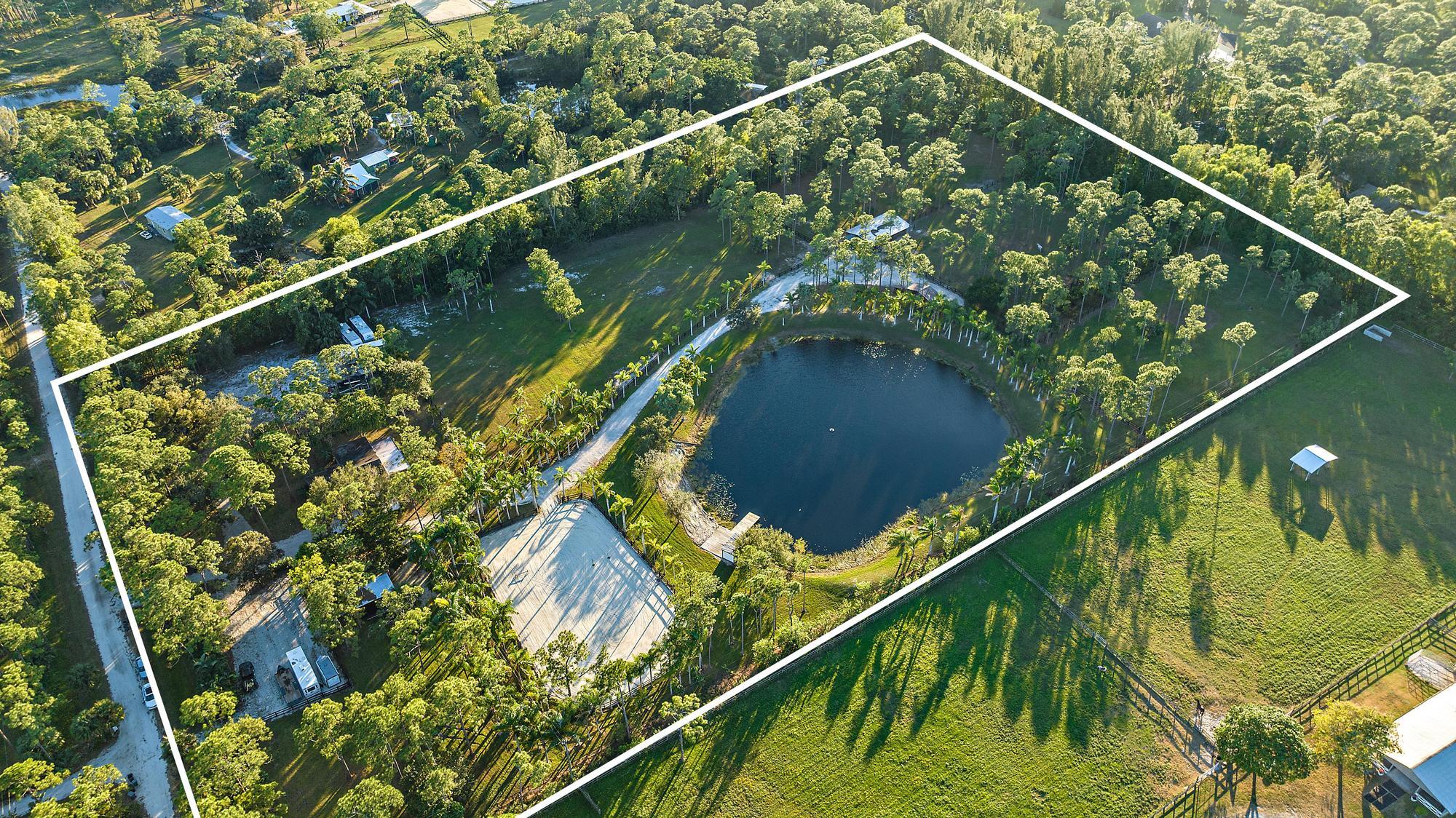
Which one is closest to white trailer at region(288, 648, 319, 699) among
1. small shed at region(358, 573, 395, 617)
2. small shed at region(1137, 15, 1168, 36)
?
small shed at region(358, 573, 395, 617)

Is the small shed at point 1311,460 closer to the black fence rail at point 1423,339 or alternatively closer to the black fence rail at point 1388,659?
the black fence rail at point 1388,659

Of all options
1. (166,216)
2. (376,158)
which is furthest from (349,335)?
(376,158)

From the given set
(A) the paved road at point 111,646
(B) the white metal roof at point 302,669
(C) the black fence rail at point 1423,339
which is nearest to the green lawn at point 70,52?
(A) the paved road at point 111,646

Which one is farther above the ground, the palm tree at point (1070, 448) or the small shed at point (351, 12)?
the small shed at point (351, 12)

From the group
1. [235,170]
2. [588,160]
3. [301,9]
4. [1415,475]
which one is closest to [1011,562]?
[1415,475]

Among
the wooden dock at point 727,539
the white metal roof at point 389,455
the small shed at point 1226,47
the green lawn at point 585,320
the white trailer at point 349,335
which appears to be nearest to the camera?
the wooden dock at point 727,539

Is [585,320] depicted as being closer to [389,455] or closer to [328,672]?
[389,455]
